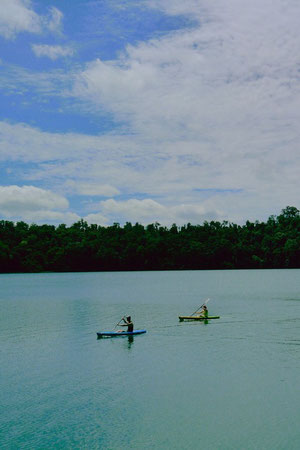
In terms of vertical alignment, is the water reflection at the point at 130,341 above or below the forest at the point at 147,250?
below

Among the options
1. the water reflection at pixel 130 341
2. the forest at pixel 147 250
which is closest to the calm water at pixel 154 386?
the water reflection at pixel 130 341

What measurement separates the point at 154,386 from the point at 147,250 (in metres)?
153

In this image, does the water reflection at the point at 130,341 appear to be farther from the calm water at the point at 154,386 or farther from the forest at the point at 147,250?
the forest at the point at 147,250

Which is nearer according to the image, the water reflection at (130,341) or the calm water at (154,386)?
the calm water at (154,386)

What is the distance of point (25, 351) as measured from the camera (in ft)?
101

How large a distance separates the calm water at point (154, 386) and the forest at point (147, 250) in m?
129

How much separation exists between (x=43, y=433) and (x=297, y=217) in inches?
6897

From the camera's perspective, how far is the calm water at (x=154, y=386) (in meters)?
16.8

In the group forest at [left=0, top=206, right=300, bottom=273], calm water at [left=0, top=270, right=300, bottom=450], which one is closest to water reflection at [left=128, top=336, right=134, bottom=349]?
calm water at [left=0, top=270, right=300, bottom=450]

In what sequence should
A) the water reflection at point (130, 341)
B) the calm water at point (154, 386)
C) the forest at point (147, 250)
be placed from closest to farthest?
the calm water at point (154, 386) → the water reflection at point (130, 341) → the forest at point (147, 250)

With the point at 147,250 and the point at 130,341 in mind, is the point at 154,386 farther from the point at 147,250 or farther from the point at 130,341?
the point at 147,250

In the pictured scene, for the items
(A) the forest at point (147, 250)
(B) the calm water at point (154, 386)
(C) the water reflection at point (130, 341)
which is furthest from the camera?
(A) the forest at point (147, 250)

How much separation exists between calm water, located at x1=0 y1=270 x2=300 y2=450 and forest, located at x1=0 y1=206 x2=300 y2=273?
129078 mm

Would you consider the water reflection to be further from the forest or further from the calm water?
the forest
